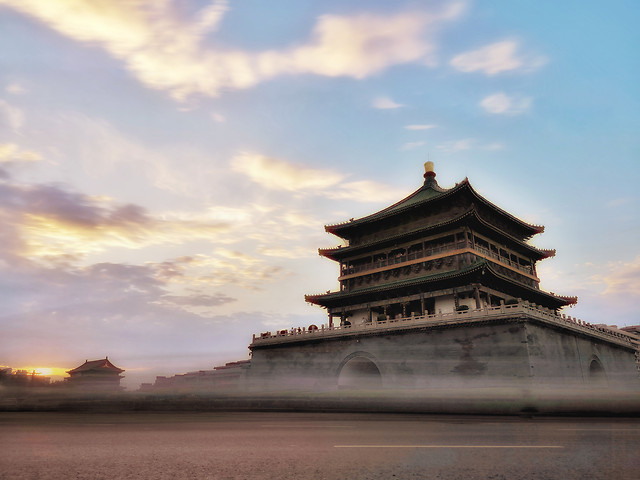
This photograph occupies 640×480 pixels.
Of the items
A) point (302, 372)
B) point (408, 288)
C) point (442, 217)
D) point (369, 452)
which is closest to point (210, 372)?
point (302, 372)

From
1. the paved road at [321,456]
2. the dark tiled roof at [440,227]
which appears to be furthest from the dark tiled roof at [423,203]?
the paved road at [321,456]

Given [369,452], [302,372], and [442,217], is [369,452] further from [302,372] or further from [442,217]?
[442,217]

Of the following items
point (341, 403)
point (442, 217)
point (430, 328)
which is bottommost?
point (341, 403)

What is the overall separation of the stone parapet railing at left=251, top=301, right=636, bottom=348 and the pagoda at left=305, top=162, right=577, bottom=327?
3.90 ft

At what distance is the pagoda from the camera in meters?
26.0

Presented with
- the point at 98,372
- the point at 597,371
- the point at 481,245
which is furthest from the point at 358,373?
the point at 98,372

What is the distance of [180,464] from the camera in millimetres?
4355

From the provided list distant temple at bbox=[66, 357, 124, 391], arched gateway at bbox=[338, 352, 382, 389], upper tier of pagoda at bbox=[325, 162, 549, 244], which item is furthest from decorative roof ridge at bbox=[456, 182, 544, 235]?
distant temple at bbox=[66, 357, 124, 391]

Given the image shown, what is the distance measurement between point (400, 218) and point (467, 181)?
6.60 metres

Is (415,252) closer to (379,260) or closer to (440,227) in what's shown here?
(440,227)

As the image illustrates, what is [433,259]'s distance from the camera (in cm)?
2777

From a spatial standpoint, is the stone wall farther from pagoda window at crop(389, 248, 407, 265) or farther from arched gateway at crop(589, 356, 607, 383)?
pagoda window at crop(389, 248, 407, 265)

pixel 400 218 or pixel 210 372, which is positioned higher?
pixel 400 218

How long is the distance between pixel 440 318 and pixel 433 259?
601cm
